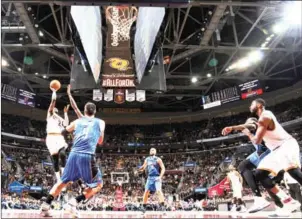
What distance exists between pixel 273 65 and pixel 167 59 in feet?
28.2

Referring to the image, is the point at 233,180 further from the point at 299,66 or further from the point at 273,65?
the point at 299,66

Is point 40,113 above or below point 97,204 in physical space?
above

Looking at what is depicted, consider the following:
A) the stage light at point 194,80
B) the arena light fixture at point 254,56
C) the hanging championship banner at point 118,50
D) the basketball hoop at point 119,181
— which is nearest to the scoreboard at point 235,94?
the stage light at point 194,80

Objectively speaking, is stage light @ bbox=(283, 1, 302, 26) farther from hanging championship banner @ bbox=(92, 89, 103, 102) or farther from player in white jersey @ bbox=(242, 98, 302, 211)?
player in white jersey @ bbox=(242, 98, 302, 211)

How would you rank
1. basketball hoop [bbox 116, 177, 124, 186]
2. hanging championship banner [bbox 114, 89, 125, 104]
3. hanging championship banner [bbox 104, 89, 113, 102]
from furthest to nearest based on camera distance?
basketball hoop [bbox 116, 177, 124, 186]
hanging championship banner [bbox 104, 89, 113, 102]
hanging championship banner [bbox 114, 89, 125, 104]

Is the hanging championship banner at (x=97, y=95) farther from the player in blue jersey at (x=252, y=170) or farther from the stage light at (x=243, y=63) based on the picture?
the player in blue jersey at (x=252, y=170)

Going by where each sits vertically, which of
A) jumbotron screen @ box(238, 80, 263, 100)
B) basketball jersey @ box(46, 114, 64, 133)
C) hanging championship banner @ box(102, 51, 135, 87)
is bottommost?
basketball jersey @ box(46, 114, 64, 133)

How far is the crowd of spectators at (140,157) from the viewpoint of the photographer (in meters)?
29.4

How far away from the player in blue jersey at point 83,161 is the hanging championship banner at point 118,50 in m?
9.13

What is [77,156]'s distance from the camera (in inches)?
221

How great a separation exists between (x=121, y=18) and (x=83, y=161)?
1057 centimetres

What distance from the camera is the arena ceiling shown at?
1856 centimetres

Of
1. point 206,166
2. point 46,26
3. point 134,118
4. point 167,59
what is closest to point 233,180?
point 167,59

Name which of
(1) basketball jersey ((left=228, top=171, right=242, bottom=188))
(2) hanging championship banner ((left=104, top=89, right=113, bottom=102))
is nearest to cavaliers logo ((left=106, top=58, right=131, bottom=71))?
(2) hanging championship banner ((left=104, top=89, right=113, bottom=102))
